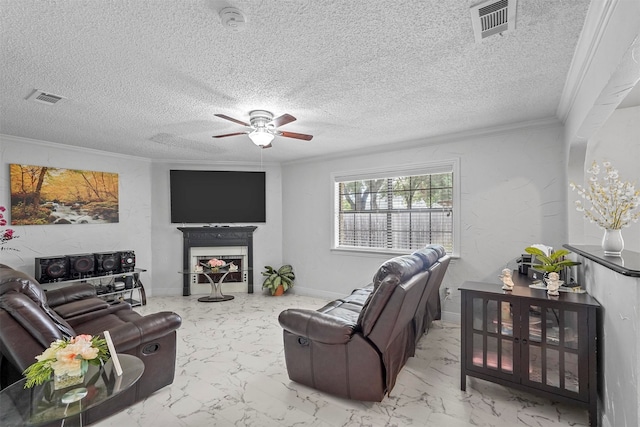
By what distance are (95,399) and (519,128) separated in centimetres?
445

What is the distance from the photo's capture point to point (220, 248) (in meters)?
5.62

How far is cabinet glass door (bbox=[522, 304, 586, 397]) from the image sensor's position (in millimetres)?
2008

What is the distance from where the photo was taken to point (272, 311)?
4551mm

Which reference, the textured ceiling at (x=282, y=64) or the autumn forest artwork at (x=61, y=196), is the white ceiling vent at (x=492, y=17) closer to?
the textured ceiling at (x=282, y=64)

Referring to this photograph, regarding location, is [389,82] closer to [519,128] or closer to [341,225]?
[519,128]

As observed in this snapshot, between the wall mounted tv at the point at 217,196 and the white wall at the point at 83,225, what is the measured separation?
0.52m

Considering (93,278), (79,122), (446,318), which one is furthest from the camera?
(93,278)

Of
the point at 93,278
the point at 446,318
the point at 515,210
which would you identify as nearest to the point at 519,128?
the point at 515,210

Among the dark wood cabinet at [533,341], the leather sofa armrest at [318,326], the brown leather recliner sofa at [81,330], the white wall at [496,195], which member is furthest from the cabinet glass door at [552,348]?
the brown leather recliner sofa at [81,330]

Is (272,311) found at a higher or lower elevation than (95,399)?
lower

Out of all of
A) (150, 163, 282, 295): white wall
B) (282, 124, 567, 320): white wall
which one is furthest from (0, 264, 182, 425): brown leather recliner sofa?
(282, 124, 567, 320): white wall

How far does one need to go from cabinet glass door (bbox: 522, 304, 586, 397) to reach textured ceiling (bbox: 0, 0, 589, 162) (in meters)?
1.80

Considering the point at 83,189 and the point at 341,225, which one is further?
the point at 341,225

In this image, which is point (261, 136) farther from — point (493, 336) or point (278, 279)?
point (278, 279)
